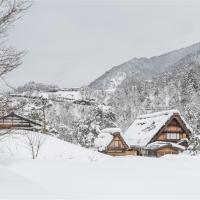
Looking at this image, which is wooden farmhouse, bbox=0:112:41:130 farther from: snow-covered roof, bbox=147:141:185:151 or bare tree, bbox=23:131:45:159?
snow-covered roof, bbox=147:141:185:151

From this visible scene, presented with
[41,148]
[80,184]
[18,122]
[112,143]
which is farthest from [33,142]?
[112,143]

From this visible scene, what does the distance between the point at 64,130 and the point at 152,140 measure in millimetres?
28423

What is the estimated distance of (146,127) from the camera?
146 ft

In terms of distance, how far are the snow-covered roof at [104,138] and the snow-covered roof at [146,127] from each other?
419cm

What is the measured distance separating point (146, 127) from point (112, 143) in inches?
249

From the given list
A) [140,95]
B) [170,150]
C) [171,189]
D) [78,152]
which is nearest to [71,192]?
[171,189]

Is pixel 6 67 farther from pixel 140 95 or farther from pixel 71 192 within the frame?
pixel 140 95

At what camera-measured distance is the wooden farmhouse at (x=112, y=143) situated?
39.9 meters

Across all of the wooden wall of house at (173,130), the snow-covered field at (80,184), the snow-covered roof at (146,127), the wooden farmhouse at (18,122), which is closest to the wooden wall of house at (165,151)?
the snow-covered roof at (146,127)

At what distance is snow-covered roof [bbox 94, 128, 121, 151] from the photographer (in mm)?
39875

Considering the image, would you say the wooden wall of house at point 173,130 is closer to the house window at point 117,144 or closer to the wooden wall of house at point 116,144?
the wooden wall of house at point 116,144

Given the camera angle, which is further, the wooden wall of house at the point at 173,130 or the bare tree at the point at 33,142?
the wooden wall of house at the point at 173,130

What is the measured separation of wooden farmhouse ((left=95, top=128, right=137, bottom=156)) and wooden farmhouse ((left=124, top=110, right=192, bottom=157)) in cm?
273

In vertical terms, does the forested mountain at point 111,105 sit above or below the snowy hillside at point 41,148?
above
